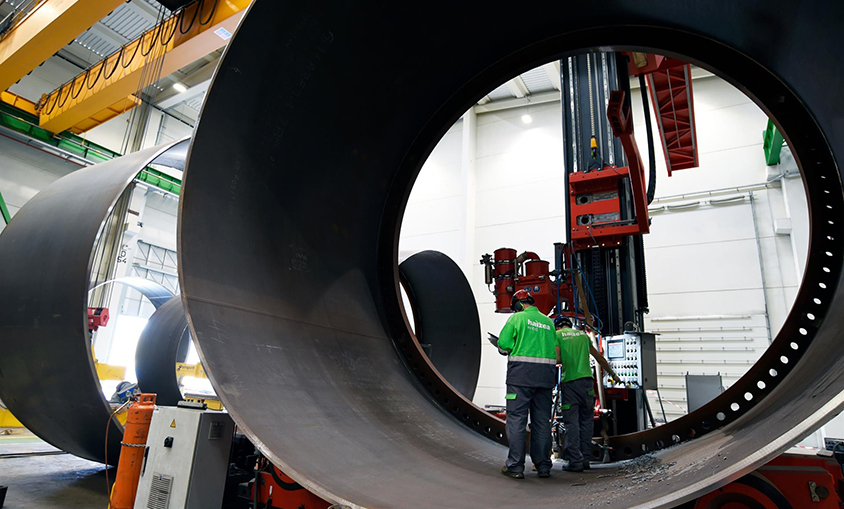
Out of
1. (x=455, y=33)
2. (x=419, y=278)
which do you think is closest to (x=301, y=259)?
(x=455, y=33)

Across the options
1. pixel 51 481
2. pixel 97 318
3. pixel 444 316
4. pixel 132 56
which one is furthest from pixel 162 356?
pixel 132 56

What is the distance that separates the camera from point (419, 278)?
18.1ft

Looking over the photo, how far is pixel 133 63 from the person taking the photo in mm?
7371

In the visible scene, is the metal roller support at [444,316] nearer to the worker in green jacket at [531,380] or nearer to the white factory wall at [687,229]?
the white factory wall at [687,229]

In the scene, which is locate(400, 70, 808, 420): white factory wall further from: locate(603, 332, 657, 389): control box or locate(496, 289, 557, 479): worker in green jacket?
locate(496, 289, 557, 479): worker in green jacket

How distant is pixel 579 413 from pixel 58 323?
2.85m

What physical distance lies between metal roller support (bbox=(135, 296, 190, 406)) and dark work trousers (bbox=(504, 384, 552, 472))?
4837mm

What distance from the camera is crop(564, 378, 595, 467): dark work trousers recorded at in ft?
8.35

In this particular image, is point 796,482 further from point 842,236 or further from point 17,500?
point 17,500

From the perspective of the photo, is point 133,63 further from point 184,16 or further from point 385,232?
point 385,232

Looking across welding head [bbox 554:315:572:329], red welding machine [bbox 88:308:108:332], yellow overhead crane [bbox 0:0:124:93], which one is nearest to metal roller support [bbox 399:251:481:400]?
welding head [bbox 554:315:572:329]

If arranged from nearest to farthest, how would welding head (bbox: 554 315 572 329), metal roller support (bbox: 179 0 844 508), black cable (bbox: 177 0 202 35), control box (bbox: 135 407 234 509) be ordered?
metal roller support (bbox: 179 0 844 508) → control box (bbox: 135 407 234 509) → welding head (bbox: 554 315 572 329) → black cable (bbox: 177 0 202 35)

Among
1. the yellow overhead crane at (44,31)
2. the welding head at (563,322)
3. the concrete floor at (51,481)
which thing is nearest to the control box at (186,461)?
the concrete floor at (51,481)

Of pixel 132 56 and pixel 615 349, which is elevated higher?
pixel 132 56
